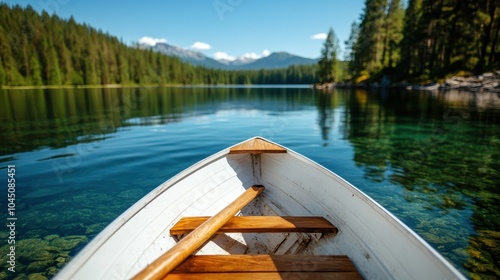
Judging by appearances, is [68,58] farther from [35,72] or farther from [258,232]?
[258,232]

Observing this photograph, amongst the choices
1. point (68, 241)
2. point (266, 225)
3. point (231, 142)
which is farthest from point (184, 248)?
point (231, 142)

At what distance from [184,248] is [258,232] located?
3.54 ft

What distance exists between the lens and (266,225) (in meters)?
3.37

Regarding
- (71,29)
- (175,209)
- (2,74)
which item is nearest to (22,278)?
(175,209)

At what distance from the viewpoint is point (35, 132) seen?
43.3 feet

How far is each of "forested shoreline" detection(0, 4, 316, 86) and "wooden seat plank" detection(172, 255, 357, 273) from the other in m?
94.5

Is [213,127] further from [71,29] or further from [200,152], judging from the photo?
[71,29]

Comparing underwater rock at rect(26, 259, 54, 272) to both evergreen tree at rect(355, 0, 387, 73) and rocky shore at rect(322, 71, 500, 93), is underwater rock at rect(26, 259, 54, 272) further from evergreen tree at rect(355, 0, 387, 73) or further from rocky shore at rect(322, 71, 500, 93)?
evergreen tree at rect(355, 0, 387, 73)

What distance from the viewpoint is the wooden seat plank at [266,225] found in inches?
128

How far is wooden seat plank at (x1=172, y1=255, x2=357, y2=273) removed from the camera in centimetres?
254

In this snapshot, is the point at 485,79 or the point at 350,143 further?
the point at 485,79

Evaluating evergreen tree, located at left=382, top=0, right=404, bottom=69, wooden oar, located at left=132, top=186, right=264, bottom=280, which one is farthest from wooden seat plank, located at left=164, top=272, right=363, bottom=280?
evergreen tree, located at left=382, top=0, right=404, bottom=69

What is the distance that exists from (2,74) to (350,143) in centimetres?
A: 9243

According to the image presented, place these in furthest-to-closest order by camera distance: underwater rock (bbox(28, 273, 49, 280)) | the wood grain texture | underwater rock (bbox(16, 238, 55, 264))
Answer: the wood grain texture < underwater rock (bbox(16, 238, 55, 264)) < underwater rock (bbox(28, 273, 49, 280))
